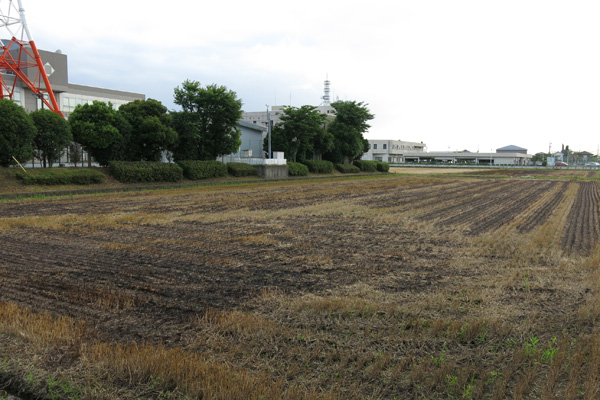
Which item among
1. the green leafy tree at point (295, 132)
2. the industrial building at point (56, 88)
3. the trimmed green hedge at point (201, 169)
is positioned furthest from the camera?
the green leafy tree at point (295, 132)

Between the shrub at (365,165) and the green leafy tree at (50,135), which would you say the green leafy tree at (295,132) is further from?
the green leafy tree at (50,135)

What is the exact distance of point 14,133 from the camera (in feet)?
62.9

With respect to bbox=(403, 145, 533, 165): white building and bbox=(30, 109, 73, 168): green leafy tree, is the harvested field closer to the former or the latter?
bbox=(30, 109, 73, 168): green leafy tree

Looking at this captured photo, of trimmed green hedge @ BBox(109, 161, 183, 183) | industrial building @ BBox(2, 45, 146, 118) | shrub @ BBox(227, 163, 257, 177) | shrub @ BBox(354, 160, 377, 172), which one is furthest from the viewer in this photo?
shrub @ BBox(354, 160, 377, 172)

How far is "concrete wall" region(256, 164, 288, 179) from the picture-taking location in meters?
34.4

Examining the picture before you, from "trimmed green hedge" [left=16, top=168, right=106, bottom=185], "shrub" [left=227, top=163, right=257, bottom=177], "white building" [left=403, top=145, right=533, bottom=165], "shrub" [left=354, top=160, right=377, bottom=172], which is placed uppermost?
"white building" [left=403, top=145, right=533, bottom=165]

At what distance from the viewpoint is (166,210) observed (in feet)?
45.1

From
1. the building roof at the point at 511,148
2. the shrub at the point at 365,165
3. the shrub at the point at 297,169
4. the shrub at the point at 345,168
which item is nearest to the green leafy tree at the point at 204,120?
the shrub at the point at 297,169

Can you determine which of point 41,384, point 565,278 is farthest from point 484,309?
point 41,384

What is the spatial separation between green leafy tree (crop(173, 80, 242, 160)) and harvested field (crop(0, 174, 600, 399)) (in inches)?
800

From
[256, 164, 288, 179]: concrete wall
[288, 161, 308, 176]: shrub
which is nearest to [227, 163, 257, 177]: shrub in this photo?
[256, 164, 288, 179]: concrete wall

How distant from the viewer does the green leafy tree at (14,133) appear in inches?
742

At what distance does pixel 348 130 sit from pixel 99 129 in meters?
35.0

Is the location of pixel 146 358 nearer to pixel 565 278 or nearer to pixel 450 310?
pixel 450 310
